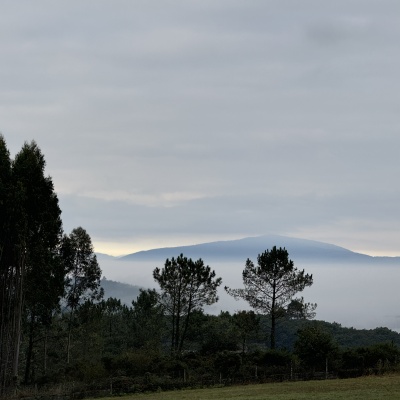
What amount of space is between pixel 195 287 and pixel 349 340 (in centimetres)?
3700

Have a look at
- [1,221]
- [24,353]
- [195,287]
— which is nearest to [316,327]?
[195,287]

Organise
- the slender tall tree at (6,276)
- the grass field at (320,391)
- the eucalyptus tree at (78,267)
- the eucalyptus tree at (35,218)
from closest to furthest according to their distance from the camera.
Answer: the grass field at (320,391) < the slender tall tree at (6,276) < the eucalyptus tree at (35,218) < the eucalyptus tree at (78,267)

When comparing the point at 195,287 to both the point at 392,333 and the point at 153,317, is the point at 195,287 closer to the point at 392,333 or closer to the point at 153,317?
the point at 153,317

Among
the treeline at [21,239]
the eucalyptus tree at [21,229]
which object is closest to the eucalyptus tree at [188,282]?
the treeline at [21,239]

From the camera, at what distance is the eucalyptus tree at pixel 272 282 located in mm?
57312

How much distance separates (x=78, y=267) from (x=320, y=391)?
96.4 feet

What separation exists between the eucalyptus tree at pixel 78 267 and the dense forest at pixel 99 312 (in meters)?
0.10

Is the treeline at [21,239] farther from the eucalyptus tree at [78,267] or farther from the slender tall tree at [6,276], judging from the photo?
the eucalyptus tree at [78,267]

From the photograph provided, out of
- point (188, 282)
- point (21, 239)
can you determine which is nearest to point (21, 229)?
point (21, 239)

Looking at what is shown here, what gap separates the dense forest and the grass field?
5.63 m

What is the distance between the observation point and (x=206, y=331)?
217ft

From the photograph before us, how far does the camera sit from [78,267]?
55.8 m

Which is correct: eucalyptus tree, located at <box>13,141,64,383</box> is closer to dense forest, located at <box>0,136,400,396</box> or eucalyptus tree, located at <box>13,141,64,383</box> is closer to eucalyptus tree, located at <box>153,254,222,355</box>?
dense forest, located at <box>0,136,400,396</box>

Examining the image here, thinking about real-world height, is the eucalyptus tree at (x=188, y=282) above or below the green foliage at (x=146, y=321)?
above
